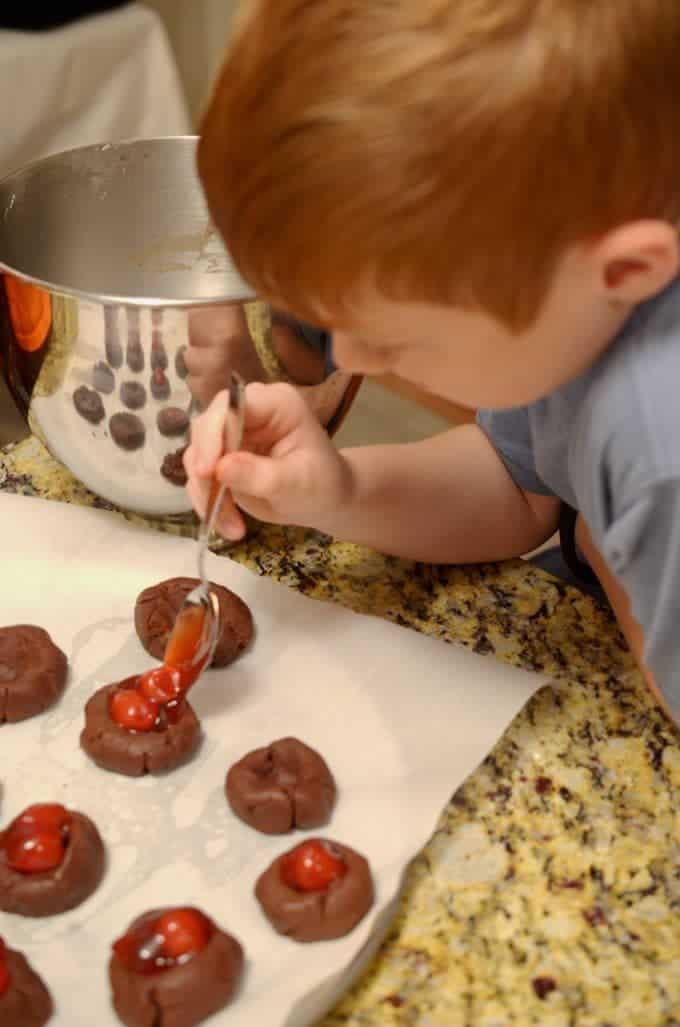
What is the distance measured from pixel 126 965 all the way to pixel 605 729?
1.21 feet

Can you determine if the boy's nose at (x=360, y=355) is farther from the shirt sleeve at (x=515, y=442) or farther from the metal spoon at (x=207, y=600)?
A: the shirt sleeve at (x=515, y=442)

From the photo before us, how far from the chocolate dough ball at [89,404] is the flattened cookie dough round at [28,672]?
18cm

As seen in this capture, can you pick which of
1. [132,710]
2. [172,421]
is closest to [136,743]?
[132,710]

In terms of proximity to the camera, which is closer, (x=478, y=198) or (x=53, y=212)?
(x=478, y=198)

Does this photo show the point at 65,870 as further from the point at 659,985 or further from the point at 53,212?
the point at 53,212

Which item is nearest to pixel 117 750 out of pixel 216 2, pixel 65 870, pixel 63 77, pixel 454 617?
pixel 65 870

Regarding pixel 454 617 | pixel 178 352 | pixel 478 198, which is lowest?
pixel 454 617

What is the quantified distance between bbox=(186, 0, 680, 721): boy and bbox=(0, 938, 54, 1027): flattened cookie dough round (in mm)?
389

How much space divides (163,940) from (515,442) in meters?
0.50

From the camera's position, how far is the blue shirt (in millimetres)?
658

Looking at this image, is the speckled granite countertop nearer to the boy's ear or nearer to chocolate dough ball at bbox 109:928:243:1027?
chocolate dough ball at bbox 109:928:243:1027

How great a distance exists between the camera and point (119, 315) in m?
0.85

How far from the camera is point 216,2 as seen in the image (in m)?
2.18

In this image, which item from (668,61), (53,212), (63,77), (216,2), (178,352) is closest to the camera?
(668,61)
